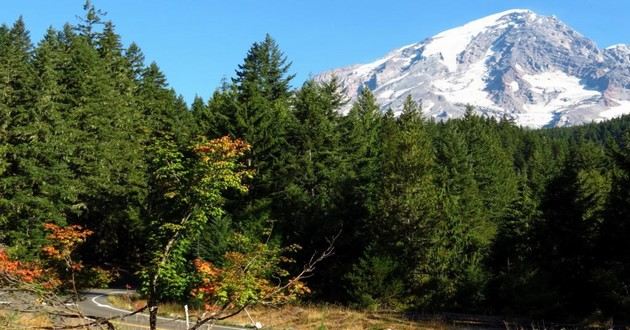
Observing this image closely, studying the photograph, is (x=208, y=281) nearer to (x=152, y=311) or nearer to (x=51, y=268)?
(x=51, y=268)

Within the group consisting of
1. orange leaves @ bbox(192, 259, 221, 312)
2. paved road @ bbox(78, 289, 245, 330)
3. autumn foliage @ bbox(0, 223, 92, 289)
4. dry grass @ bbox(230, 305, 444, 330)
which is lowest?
dry grass @ bbox(230, 305, 444, 330)

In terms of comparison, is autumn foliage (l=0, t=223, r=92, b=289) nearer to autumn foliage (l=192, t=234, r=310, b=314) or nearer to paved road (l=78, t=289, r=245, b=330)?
paved road (l=78, t=289, r=245, b=330)

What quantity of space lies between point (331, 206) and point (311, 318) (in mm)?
10026

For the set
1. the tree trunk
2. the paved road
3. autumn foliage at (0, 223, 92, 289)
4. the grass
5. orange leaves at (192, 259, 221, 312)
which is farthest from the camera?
the grass

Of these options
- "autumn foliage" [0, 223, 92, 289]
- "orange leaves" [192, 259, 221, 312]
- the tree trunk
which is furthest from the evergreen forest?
the tree trunk

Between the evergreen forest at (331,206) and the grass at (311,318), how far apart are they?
4.64ft

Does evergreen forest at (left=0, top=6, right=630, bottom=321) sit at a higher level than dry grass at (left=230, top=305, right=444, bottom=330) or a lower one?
higher

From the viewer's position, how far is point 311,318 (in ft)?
88.0

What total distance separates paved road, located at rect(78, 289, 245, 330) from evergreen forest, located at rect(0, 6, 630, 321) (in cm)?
121

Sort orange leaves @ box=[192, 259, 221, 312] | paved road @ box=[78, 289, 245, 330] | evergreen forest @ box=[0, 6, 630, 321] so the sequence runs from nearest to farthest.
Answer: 1. orange leaves @ box=[192, 259, 221, 312]
2. paved road @ box=[78, 289, 245, 330]
3. evergreen forest @ box=[0, 6, 630, 321]

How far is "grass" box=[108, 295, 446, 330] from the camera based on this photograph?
24.8m

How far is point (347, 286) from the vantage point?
32.7 m

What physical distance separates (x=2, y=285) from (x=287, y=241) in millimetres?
31397

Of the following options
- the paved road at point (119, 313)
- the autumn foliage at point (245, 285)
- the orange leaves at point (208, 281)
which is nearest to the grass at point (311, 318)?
the paved road at point (119, 313)
